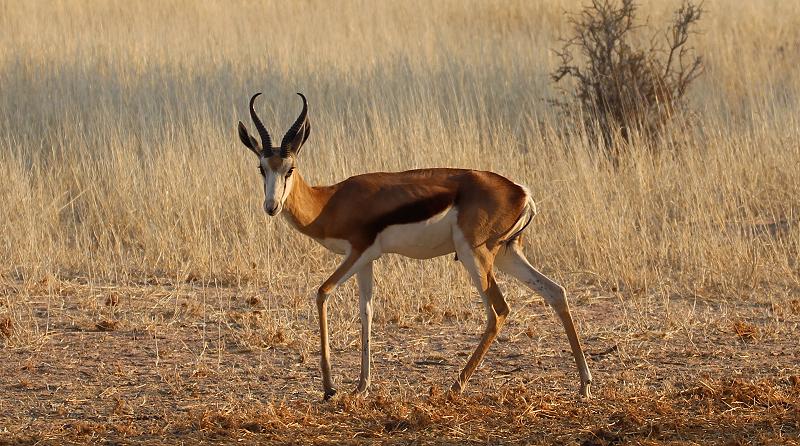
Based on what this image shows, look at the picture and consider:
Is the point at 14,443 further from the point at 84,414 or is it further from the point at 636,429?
the point at 636,429

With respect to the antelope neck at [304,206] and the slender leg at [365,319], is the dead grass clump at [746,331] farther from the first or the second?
the antelope neck at [304,206]

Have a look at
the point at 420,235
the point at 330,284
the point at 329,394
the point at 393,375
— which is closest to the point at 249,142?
the point at 330,284

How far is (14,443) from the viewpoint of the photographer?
17.8ft

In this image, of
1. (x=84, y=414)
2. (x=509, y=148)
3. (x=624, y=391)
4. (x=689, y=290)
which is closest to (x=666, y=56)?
(x=509, y=148)

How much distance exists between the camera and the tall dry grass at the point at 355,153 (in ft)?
28.8

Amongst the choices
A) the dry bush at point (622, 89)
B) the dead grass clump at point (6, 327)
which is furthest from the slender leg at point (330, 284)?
the dry bush at point (622, 89)

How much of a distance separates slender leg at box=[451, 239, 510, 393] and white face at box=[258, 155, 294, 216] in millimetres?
892

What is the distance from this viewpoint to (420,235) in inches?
236

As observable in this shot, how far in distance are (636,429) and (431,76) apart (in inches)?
338

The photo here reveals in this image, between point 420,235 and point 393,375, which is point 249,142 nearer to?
point 420,235

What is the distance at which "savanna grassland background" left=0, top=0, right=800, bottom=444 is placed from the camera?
232 inches

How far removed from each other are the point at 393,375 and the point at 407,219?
1058 millimetres

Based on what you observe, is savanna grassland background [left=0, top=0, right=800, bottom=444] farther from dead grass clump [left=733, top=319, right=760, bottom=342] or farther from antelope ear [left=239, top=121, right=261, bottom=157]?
antelope ear [left=239, top=121, right=261, bottom=157]

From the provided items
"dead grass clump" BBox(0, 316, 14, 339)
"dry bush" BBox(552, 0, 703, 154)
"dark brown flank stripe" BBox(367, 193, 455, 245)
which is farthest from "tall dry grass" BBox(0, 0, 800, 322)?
"dark brown flank stripe" BBox(367, 193, 455, 245)
